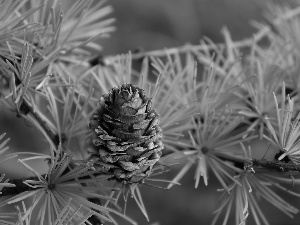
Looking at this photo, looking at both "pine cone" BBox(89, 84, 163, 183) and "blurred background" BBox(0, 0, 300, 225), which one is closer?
"pine cone" BBox(89, 84, 163, 183)

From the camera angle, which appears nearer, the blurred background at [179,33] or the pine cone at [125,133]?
the pine cone at [125,133]

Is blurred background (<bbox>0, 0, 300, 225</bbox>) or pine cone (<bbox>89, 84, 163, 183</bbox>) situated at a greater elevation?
blurred background (<bbox>0, 0, 300, 225</bbox>)

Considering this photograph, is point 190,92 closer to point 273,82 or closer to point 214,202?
point 273,82

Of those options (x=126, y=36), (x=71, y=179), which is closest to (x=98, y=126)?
(x=71, y=179)

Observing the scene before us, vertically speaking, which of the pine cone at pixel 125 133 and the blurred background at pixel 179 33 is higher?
the blurred background at pixel 179 33
